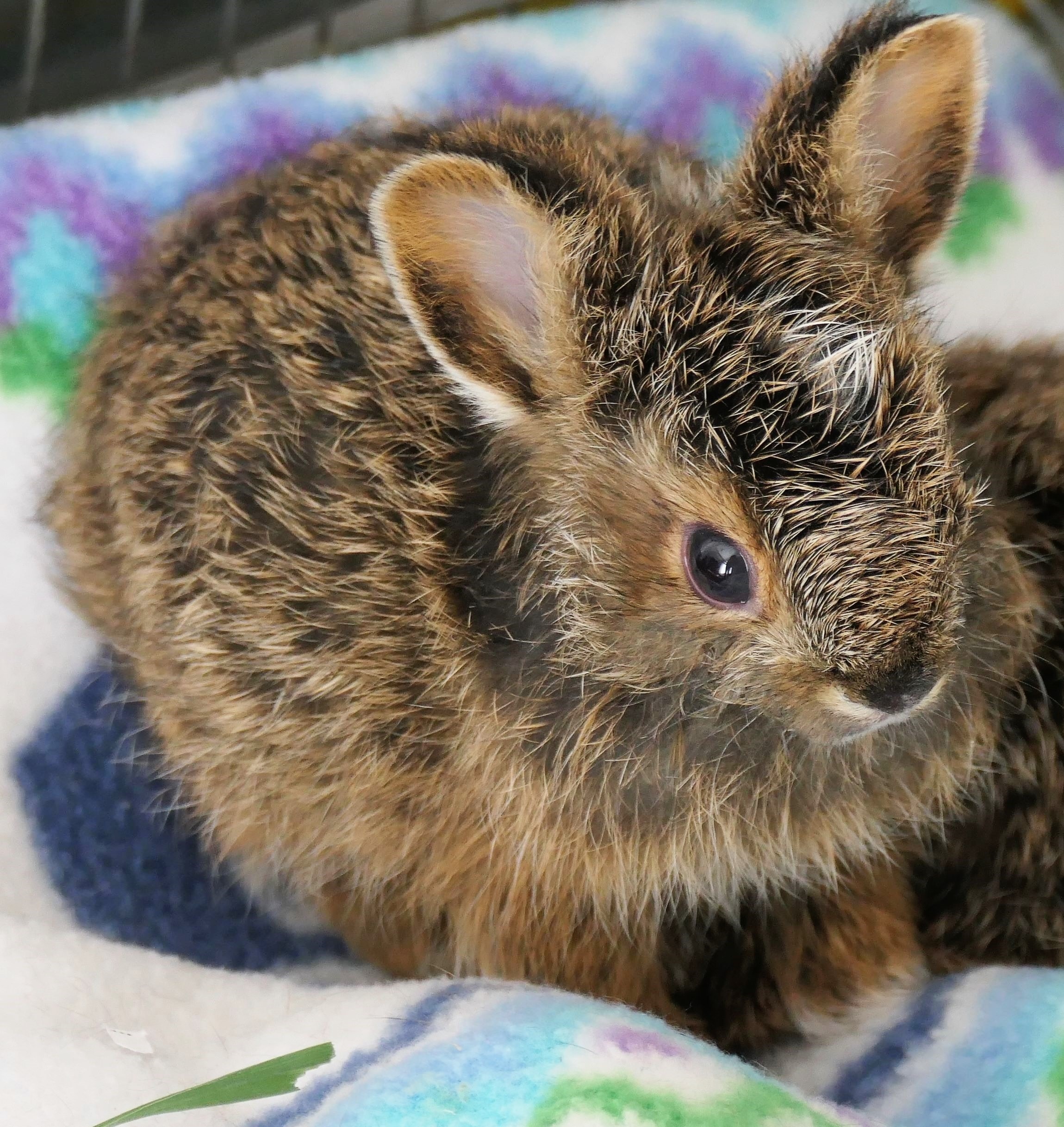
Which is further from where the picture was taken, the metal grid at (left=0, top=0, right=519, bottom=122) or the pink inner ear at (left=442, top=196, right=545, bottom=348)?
the metal grid at (left=0, top=0, right=519, bottom=122)

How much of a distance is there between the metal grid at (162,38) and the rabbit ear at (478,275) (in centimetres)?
130

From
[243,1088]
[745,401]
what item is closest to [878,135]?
[745,401]

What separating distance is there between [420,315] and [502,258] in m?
0.12

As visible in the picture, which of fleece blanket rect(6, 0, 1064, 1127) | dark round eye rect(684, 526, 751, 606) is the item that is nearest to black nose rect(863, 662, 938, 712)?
dark round eye rect(684, 526, 751, 606)

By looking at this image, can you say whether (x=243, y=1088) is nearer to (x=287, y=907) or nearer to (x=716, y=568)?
(x=716, y=568)

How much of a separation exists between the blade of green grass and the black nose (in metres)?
0.56

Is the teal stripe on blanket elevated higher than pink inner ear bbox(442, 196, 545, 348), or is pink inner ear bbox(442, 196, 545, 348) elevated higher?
pink inner ear bbox(442, 196, 545, 348)

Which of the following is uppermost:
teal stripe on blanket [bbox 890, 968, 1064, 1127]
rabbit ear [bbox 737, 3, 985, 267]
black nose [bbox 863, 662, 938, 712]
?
rabbit ear [bbox 737, 3, 985, 267]

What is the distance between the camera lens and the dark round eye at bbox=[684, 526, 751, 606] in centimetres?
121

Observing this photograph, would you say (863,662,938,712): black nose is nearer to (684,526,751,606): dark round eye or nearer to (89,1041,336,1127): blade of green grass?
(684,526,751,606): dark round eye

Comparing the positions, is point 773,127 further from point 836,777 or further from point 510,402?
point 836,777

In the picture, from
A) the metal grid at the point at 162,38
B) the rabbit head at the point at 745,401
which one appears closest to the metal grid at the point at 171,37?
the metal grid at the point at 162,38

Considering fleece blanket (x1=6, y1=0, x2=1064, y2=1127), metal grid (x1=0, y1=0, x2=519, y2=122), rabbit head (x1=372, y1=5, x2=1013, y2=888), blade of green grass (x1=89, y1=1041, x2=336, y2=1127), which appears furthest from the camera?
metal grid (x1=0, y1=0, x2=519, y2=122)

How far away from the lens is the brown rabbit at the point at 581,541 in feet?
3.97
